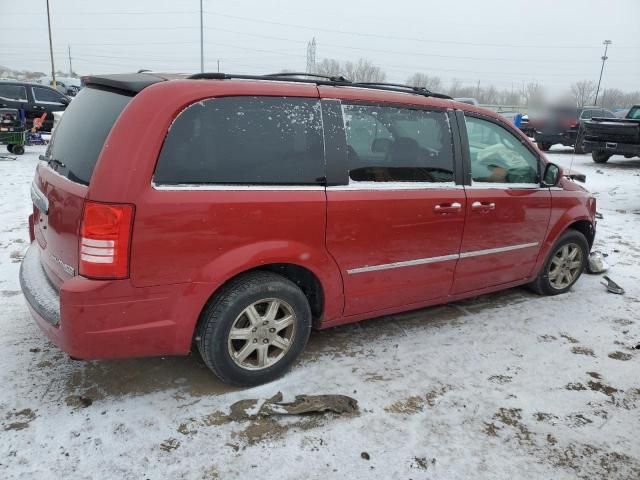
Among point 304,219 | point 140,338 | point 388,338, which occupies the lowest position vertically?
point 388,338

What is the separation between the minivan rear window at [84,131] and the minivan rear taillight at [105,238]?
227 mm

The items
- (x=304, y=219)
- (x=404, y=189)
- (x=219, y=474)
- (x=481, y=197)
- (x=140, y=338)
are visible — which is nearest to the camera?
(x=219, y=474)

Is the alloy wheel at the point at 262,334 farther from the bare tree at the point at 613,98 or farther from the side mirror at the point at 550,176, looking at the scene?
the bare tree at the point at 613,98

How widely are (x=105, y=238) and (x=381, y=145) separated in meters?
1.81

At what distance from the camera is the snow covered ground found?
2.43 metres

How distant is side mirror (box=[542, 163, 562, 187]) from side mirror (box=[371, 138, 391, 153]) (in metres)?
1.74

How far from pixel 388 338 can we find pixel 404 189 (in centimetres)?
115

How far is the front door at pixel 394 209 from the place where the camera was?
10.2ft

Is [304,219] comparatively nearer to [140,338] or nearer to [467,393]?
[140,338]

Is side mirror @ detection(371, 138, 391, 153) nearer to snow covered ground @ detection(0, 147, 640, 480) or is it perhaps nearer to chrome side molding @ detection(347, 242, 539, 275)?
chrome side molding @ detection(347, 242, 539, 275)

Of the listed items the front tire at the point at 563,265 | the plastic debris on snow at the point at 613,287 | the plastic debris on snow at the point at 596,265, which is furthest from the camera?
the plastic debris on snow at the point at 596,265

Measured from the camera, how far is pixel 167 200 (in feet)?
8.16

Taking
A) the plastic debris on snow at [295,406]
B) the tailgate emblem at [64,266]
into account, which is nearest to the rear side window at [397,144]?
the plastic debris on snow at [295,406]

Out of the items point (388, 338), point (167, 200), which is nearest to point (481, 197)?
point (388, 338)
